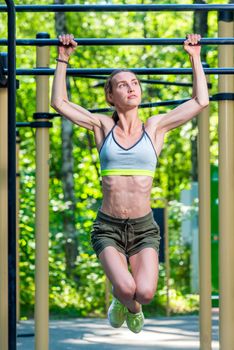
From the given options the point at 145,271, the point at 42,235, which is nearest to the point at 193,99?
the point at 145,271

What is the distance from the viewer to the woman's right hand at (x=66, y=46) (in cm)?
548

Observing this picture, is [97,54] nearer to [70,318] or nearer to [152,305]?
[152,305]

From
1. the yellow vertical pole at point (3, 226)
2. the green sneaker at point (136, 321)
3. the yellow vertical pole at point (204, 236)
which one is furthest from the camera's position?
the yellow vertical pole at point (204, 236)

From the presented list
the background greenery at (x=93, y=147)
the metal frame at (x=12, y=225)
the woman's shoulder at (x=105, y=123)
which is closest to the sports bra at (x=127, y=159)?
the woman's shoulder at (x=105, y=123)

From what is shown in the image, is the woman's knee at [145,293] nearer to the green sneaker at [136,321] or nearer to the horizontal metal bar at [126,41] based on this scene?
the green sneaker at [136,321]

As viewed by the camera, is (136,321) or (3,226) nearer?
(136,321)

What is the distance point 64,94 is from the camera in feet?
18.2

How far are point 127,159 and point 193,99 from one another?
0.48 meters

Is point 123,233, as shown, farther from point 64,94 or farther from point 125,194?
point 64,94

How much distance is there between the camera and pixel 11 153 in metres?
4.61

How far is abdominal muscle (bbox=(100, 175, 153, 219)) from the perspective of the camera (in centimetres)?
543

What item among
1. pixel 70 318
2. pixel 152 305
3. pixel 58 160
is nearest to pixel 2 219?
pixel 70 318

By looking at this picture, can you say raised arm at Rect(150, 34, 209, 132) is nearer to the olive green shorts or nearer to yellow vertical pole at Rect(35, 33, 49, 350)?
the olive green shorts

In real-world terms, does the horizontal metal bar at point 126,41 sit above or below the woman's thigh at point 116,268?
above
